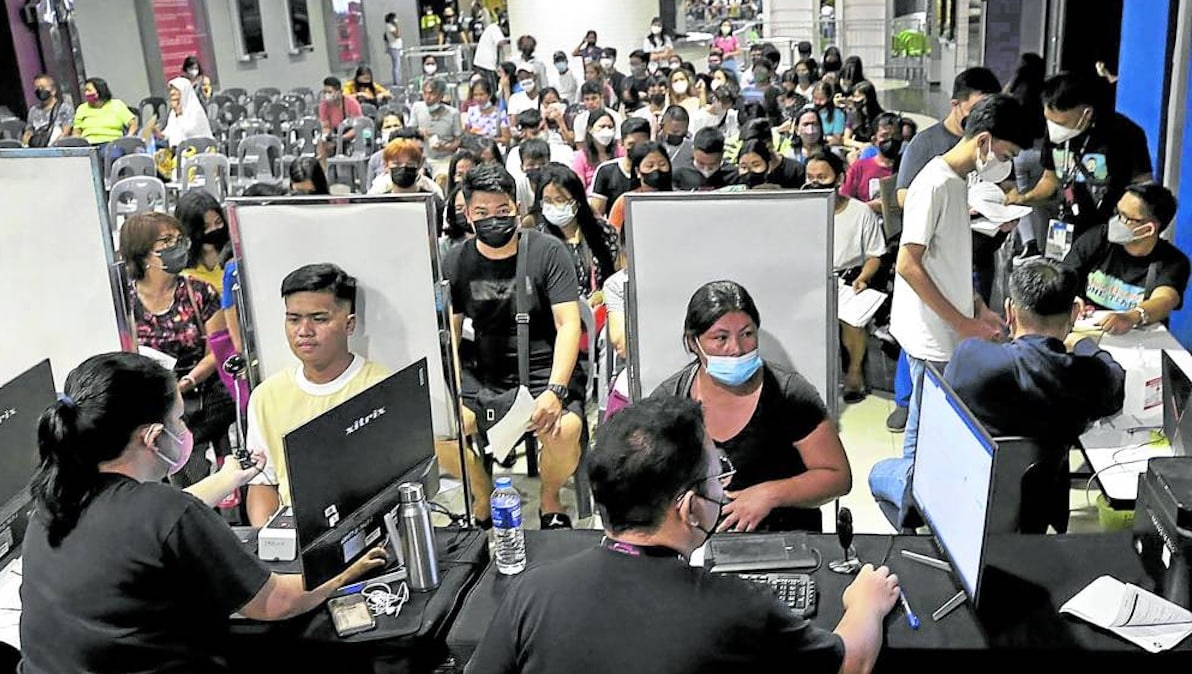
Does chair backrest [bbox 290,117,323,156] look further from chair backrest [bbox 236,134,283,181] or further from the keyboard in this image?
the keyboard

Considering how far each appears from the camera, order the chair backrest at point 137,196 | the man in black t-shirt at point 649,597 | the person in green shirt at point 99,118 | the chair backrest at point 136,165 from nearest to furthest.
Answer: the man in black t-shirt at point 649,597, the chair backrest at point 137,196, the chair backrest at point 136,165, the person in green shirt at point 99,118

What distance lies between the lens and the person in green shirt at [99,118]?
411 inches

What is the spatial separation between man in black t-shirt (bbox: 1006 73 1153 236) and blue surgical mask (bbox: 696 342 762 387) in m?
2.50


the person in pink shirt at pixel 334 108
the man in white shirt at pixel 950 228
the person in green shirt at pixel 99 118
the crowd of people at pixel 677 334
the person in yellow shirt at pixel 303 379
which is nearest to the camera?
the crowd of people at pixel 677 334

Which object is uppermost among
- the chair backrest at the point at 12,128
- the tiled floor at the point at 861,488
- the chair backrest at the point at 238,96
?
the chair backrest at the point at 238,96

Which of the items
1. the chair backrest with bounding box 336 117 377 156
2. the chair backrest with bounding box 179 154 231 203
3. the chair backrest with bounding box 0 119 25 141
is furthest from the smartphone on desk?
the chair backrest with bounding box 0 119 25 141

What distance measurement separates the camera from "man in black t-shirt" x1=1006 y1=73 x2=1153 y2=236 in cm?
466

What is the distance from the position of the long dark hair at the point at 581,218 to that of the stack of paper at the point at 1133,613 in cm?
273

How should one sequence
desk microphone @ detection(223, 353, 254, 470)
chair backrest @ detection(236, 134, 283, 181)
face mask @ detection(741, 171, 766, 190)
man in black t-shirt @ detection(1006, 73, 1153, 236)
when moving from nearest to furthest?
1. desk microphone @ detection(223, 353, 254, 470)
2. man in black t-shirt @ detection(1006, 73, 1153, 236)
3. face mask @ detection(741, 171, 766, 190)
4. chair backrest @ detection(236, 134, 283, 181)

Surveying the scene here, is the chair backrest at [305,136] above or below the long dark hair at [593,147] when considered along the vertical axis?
below

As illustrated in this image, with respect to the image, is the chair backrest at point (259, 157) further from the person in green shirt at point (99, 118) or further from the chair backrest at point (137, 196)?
the chair backrest at point (137, 196)

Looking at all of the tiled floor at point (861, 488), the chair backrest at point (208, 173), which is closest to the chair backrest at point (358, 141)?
the chair backrest at point (208, 173)

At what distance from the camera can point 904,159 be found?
16.1 ft

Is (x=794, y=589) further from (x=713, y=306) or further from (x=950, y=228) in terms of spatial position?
(x=950, y=228)
